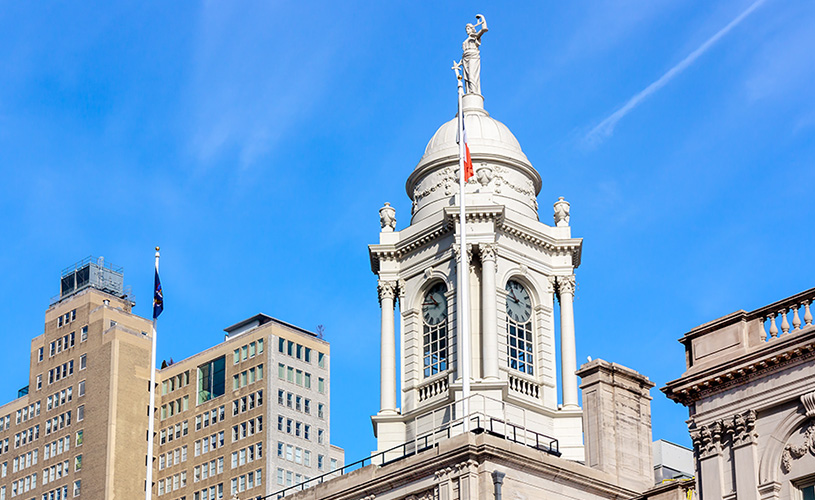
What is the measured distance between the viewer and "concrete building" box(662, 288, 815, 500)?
38156mm

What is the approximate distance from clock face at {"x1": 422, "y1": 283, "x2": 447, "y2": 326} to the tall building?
105m

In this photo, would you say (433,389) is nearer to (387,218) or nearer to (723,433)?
(387,218)

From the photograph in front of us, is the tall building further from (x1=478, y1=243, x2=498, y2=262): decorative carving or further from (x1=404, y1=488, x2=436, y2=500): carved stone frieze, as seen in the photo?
(x1=404, y1=488, x2=436, y2=500): carved stone frieze

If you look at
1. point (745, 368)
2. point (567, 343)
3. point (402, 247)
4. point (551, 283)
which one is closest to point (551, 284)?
point (551, 283)

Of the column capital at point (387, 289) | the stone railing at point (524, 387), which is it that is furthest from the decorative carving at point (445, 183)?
the stone railing at point (524, 387)

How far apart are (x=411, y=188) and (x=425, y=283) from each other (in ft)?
19.9

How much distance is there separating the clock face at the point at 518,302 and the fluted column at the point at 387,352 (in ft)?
18.1

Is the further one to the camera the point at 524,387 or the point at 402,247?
the point at 402,247

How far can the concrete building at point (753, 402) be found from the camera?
125 feet

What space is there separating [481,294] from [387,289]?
5.18 metres

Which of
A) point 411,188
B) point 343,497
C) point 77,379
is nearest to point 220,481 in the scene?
point 77,379

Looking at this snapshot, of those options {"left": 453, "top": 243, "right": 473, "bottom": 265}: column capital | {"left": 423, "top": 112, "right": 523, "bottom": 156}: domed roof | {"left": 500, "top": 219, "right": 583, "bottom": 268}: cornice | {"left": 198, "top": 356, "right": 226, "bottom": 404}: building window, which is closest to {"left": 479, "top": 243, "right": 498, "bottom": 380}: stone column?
{"left": 453, "top": 243, "right": 473, "bottom": 265}: column capital

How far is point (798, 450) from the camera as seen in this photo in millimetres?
37938

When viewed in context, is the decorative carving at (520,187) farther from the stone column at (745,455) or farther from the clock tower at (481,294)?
the stone column at (745,455)
